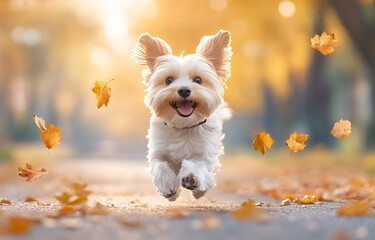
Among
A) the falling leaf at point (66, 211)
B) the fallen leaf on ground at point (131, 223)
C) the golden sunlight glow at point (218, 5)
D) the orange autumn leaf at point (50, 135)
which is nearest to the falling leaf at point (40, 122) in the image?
the orange autumn leaf at point (50, 135)

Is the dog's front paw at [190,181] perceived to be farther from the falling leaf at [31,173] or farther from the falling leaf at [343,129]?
the falling leaf at [343,129]

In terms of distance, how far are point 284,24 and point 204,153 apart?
801 inches

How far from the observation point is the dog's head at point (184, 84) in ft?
16.8

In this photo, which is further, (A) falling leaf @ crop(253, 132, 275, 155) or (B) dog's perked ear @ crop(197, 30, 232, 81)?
(A) falling leaf @ crop(253, 132, 275, 155)

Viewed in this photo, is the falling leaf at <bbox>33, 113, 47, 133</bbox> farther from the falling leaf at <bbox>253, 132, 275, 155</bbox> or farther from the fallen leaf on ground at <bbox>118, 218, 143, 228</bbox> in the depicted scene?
the falling leaf at <bbox>253, 132, 275, 155</bbox>

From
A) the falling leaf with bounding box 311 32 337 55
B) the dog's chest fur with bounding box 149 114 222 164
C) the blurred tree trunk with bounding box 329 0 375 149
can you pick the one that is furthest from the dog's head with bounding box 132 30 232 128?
the blurred tree trunk with bounding box 329 0 375 149

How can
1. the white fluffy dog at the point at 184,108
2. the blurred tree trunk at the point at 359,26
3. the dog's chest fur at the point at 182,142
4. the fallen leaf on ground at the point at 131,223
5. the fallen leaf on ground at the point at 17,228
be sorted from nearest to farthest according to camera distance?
1. the fallen leaf on ground at the point at 17,228
2. the fallen leaf on ground at the point at 131,223
3. the white fluffy dog at the point at 184,108
4. the dog's chest fur at the point at 182,142
5. the blurred tree trunk at the point at 359,26

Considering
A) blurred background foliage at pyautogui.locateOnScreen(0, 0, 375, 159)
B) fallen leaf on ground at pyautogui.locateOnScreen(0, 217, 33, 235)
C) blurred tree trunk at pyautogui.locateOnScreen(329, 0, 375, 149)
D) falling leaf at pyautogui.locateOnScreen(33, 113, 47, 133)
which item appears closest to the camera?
fallen leaf on ground at pyautogui.locateOnScreen(0, 217, 33, 235)

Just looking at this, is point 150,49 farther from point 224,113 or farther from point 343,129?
point 343,129

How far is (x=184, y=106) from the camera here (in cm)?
522

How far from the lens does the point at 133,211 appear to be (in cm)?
505

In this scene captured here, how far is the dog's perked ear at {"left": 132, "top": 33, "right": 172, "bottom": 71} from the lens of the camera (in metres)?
5.65

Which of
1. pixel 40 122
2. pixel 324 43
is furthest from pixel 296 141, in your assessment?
pixel 40 122

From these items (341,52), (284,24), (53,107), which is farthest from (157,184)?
(53,107)
